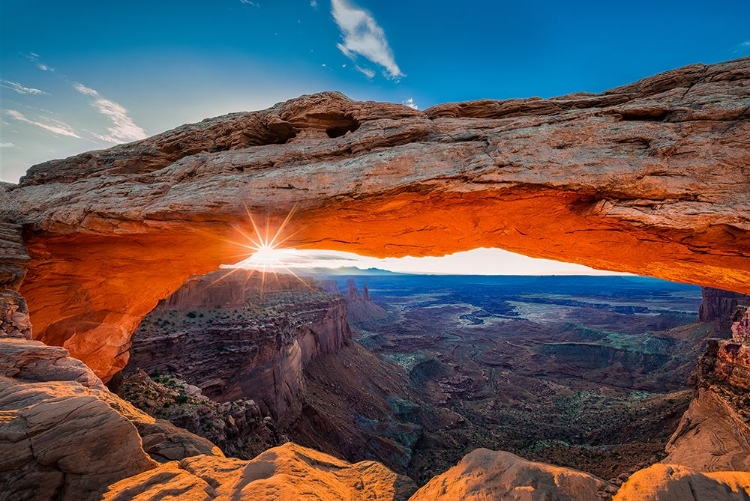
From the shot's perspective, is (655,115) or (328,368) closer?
(655,115)

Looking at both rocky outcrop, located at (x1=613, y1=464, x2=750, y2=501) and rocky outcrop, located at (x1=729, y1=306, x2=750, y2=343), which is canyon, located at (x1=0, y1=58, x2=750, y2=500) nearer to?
rocky outcrop, located at (x1=613, y1=464, x2=750, y2=501)

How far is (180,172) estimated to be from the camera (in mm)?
10477

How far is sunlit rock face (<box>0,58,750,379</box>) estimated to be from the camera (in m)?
6.44

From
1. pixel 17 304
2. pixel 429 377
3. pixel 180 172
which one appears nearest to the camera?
pixel 17 304

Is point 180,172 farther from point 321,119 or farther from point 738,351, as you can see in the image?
point 738,351

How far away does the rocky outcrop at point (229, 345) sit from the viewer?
21.8 m

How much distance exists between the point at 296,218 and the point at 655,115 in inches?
378

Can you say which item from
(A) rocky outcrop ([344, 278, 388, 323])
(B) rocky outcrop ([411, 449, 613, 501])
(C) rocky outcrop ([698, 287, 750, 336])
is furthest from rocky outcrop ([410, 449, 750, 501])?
(A) rocky outcrop ([344, 278, 388, 323])

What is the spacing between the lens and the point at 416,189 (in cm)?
771

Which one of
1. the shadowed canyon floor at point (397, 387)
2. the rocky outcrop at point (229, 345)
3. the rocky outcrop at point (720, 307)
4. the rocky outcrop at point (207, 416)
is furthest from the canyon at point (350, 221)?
the rocky outcrop at point (720, 307)

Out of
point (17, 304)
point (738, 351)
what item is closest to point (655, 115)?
point (738, 351)

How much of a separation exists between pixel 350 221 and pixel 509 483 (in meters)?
7.15

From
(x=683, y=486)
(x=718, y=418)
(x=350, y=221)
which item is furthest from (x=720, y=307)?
(x=350, y=221)

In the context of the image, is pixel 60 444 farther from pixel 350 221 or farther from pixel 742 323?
pixel 742 323
